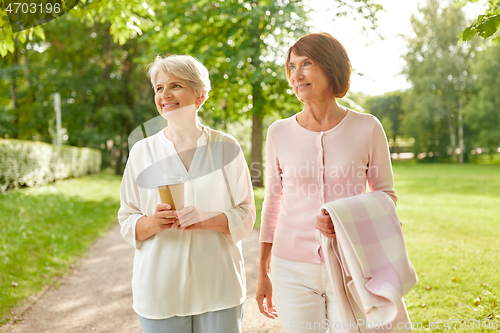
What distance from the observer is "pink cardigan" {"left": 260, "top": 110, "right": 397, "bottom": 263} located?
1.90 meters

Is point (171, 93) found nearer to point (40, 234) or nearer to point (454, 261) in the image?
point (454, 261)

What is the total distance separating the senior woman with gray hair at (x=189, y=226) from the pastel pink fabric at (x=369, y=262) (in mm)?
504

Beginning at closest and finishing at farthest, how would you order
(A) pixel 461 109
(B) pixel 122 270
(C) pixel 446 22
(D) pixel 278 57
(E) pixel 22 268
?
(E) pixel 22 268 → (B) pixel 122 270 → (D) pixel 278 57 → (C) pixel 446 22 → (A) pixel 461 109

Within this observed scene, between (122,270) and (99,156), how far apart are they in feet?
71.1

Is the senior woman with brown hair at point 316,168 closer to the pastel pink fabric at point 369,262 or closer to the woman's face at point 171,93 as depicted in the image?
the pastel pink fabric at point 369,262

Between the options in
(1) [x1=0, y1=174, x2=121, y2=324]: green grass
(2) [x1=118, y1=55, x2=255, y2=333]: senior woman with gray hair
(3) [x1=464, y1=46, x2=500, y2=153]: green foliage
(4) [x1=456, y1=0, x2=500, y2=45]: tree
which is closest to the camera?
(2) [x1=118, y1=55, x2=255, y2=333]: senior woman with gray hair

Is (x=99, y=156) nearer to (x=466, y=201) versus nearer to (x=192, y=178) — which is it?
(x=466, y=201)

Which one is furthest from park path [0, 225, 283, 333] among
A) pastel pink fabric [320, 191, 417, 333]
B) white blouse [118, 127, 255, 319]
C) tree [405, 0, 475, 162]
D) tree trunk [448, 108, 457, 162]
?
tree trunk [448, 108, 457, 162]

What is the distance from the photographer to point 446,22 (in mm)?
35062

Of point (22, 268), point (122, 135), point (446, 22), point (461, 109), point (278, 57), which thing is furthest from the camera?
point (461, 109)

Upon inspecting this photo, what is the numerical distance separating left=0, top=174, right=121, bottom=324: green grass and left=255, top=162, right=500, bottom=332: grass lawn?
462cm

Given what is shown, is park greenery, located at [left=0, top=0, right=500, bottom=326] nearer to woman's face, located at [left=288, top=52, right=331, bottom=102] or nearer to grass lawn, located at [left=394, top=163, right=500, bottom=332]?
grass lawn, located at [left=394, top=163, right=500, bottom=332]

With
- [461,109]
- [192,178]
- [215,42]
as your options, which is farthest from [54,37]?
[461,109]

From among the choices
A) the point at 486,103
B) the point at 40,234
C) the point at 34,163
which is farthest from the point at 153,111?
the point at 486,103
